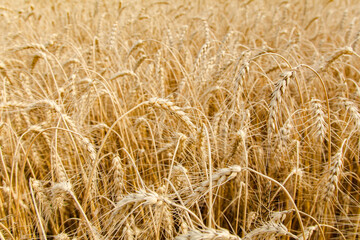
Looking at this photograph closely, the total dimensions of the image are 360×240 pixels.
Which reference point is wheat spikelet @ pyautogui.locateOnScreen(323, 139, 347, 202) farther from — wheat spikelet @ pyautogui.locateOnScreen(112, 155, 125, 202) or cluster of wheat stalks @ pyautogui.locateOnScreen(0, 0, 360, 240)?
wheat spikelet @ pyautogui.locateOnScreen(112, 155, 125, 202)

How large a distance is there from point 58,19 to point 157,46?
→ 2512 mm

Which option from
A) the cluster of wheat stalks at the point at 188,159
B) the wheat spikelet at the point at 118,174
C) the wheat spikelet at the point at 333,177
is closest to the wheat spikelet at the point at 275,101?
the cluster of wheat stalks at the point at 188,159

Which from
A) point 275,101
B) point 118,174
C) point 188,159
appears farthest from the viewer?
point 188,159

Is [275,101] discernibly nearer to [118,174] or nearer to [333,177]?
[333,177]

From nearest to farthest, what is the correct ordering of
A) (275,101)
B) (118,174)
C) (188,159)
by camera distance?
(275,101), (118,174), (188,159)

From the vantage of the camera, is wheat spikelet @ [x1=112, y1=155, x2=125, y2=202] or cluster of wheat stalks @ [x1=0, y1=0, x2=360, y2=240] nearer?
cluster of wheat stalks @ [x1=0, y1=0, x2=360, y2=240]

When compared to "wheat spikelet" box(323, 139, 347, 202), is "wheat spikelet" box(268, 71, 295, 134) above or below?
above

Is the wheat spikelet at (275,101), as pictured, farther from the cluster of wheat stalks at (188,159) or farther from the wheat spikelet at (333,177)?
the wheat spikelet at (333,177)

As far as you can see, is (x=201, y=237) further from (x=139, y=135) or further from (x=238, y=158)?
A: (x=139, y=135)

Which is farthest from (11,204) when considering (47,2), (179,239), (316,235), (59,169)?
(47,2)

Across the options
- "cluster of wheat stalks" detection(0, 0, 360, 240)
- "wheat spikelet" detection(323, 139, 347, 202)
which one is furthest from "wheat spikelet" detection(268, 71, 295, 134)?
"wheat spikelet" detection(323, 139, 347, 202)

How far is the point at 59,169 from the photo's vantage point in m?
1.39

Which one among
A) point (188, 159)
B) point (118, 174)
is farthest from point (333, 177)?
point (118, 174)

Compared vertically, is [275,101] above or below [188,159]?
above
